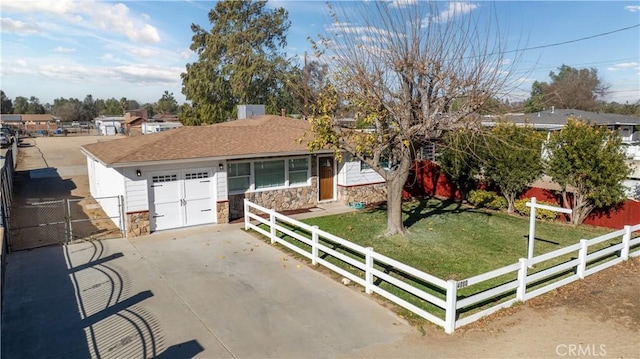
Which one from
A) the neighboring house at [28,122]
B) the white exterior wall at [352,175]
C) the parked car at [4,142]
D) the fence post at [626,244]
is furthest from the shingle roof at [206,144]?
the neighboring house at [28,122]

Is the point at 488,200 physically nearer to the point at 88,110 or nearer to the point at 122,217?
the point at 122,217

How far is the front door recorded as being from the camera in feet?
56.8

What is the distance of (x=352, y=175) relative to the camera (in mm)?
17719

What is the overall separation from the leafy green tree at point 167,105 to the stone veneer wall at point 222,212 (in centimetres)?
11154

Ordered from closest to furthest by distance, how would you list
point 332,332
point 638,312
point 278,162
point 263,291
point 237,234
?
point 332,332, point 638,312, point 263,291, point 237,234, point 278,162

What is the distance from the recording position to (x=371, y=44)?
1184 cm

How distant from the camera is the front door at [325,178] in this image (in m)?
17.3

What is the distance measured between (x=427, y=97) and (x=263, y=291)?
6419 millimetres

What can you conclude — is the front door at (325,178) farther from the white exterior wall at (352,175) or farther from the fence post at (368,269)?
the fence post at (368,269)

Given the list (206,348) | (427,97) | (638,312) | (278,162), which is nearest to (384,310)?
(206,348)

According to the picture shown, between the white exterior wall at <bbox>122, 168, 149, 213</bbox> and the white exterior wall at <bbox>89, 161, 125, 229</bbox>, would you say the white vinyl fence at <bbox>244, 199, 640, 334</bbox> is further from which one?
the white exterior wall at <bbox>89, 161, 125, 229</bbox>

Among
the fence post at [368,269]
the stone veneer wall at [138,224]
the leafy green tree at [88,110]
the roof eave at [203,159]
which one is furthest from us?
the leafy green tree at [88,110]

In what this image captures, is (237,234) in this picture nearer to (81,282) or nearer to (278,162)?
(278,162)

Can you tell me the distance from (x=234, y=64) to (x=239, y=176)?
84.0 feet
